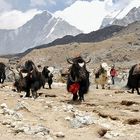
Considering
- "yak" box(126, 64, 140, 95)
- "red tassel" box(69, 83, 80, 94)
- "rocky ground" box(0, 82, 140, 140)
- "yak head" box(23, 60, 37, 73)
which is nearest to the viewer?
"rocky ground" box(0, 82, 140, 140)

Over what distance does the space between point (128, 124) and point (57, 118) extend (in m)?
1.63

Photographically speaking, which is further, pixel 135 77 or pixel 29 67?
pixel 135 77

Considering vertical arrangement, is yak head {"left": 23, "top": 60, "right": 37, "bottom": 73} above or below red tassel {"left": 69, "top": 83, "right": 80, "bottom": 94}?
above

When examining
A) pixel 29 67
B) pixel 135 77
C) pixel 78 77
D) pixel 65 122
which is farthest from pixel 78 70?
pixel 65 122

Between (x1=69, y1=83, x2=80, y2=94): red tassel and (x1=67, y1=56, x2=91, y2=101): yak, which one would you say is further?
(x1=69, y1=83, x2=80, y2=94): red tassel

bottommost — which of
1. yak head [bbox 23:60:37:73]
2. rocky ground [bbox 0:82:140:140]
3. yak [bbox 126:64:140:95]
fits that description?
rocky ground [bbox 0:82:140:140]

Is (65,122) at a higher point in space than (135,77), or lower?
lower

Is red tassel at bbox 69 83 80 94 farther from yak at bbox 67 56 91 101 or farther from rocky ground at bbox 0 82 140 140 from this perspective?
rocky ground at bbox 0 82 140 140

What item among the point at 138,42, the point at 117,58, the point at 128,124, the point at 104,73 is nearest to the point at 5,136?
the point at 128,124

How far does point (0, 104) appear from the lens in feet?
43.6

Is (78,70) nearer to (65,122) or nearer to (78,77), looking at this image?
(78,77)

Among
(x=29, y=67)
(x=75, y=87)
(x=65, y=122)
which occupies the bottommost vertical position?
(x=65, y=122)

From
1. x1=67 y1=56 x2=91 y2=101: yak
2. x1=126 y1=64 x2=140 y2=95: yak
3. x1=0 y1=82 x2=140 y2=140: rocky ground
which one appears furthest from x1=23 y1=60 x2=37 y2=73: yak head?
x1=126 y1=64 x2=140 y2=95: yak

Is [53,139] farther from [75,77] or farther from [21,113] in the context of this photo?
[75,77]
